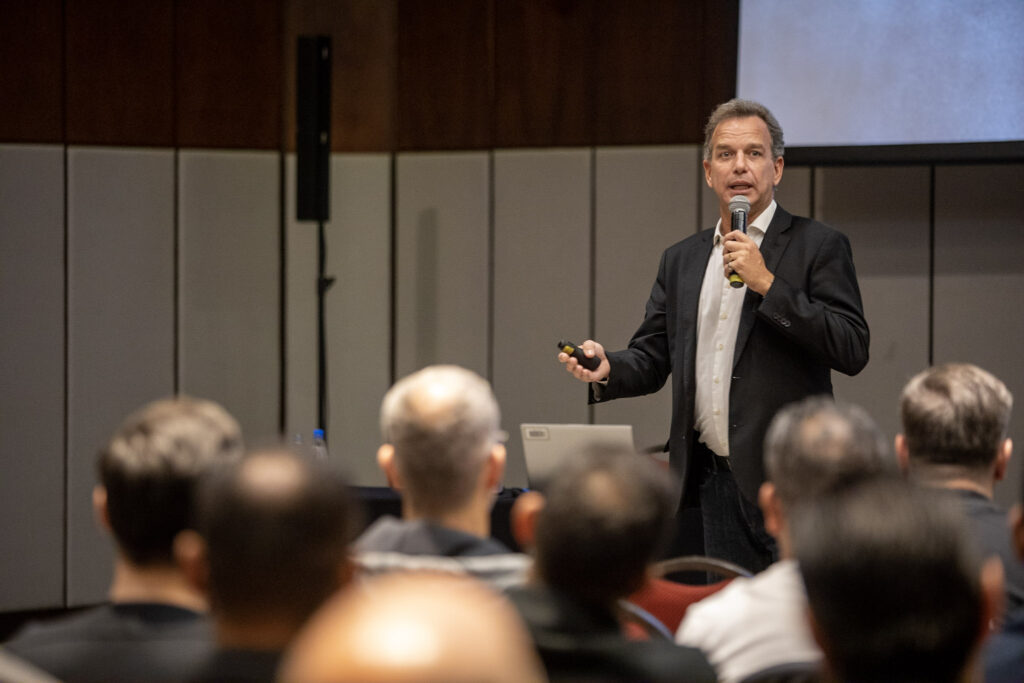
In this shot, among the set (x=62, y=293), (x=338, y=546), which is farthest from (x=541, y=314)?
(x=338, y=546)

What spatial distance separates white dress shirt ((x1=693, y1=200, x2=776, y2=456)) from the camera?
2.67 meters

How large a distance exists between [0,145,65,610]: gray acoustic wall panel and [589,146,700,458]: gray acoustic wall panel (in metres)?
2.31

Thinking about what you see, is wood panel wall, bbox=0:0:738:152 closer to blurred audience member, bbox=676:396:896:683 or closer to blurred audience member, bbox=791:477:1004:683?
blurred audience member, bbox=676:396:896:683

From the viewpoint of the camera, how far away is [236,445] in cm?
150

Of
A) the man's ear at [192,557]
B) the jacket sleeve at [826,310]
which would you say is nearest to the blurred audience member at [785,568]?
the man's ear at [192,557]

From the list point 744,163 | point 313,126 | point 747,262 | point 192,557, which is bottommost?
point 192,557

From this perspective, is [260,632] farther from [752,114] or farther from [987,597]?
[752,114]

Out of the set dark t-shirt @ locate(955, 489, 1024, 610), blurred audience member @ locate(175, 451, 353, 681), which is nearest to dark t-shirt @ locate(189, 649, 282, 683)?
blurred audience member @ locate(175, 451, 353, 681)

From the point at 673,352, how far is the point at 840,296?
446 millimetres

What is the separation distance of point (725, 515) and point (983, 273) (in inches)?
96.5

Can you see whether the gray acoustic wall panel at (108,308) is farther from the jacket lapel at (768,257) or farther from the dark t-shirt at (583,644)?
the dark t-shirt at (583,644)

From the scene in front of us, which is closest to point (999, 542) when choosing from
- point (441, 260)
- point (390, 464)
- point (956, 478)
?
point (956, 478)

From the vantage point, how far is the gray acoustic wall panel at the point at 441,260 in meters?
5.11

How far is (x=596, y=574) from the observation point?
119cm
